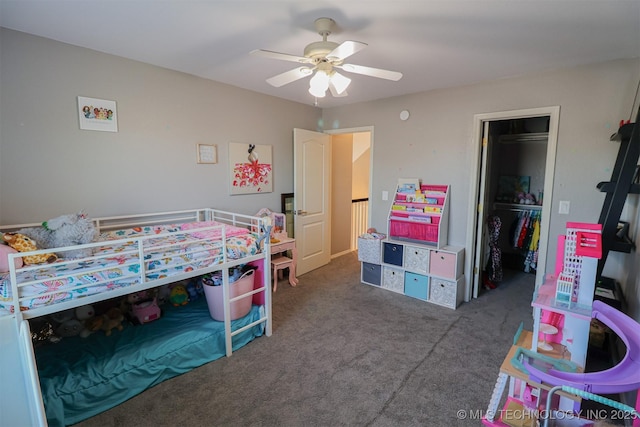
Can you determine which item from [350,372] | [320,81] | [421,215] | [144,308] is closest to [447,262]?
[421,215]

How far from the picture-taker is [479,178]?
3.38 metres

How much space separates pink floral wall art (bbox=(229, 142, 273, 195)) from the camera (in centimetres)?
353

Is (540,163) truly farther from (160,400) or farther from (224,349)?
(160,400)

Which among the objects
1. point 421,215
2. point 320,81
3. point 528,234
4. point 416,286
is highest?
point 320,81

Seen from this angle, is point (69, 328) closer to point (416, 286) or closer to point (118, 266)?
point (118, 266)

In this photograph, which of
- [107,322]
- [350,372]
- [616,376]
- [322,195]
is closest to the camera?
[616,376]

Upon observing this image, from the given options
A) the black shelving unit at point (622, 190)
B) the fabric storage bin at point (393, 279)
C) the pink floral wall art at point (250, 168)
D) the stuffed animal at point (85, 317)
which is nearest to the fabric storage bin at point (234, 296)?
the stuffed animal at point (85, 317)

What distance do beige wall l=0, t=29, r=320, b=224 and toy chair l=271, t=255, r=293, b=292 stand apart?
73cm

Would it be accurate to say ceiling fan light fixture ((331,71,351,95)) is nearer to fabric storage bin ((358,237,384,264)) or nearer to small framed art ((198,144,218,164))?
small framed art ((198,144,218,164))

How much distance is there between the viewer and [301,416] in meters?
1.85

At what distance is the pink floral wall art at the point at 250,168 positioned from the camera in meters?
3.53

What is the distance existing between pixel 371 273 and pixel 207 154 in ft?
7.88

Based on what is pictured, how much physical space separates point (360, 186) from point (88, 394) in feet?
15.9

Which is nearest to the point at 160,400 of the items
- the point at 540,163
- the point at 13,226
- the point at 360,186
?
the point at 13,226
